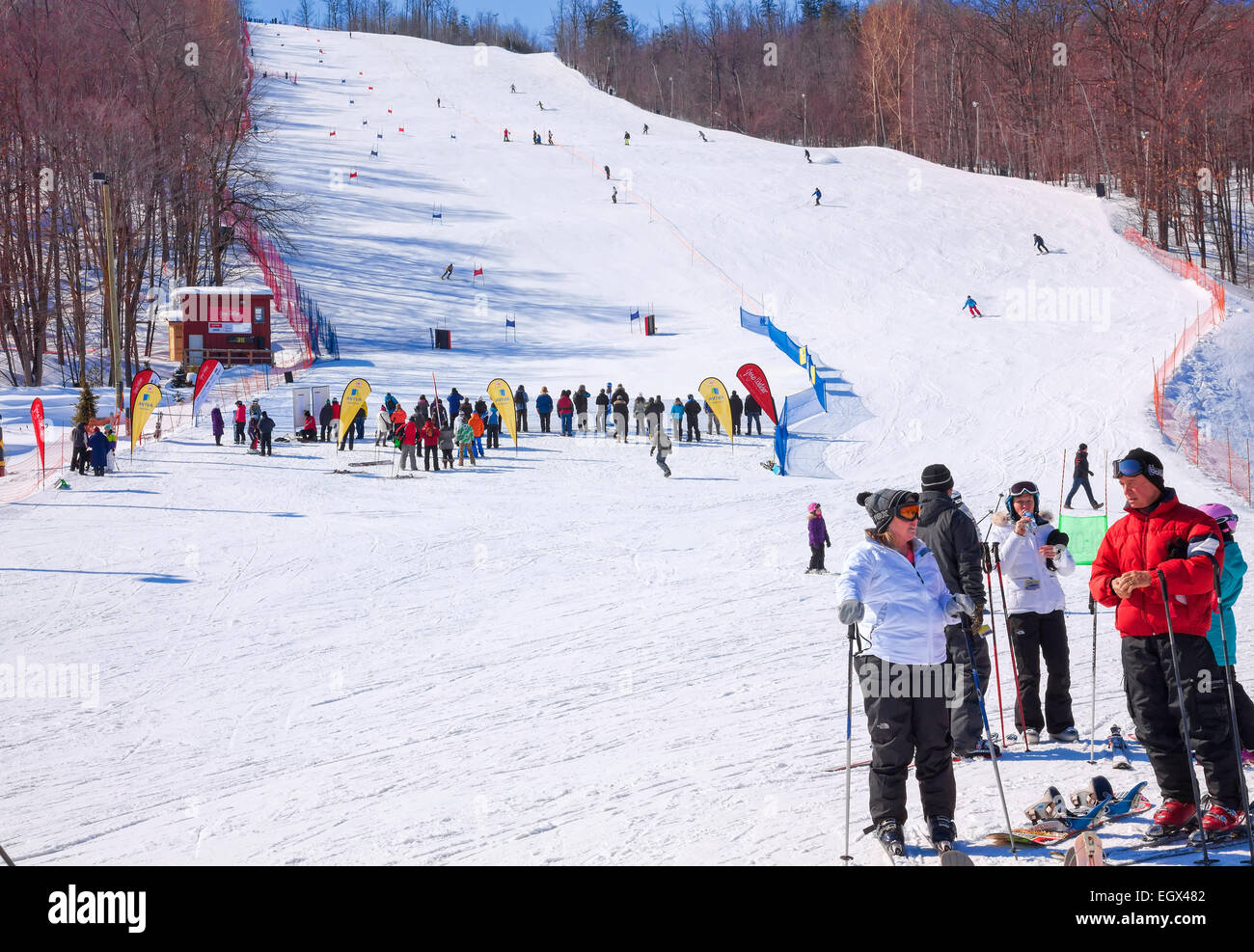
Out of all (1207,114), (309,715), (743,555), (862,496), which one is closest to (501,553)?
(743,555)

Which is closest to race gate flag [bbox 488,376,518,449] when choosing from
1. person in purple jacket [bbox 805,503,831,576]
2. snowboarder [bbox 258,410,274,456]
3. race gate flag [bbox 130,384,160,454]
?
snowboarder [bbox 258,410,274,456]

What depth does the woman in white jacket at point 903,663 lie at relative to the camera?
4.89 m

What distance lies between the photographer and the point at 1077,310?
3728 cm

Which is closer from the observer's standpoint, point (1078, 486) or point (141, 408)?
point (1078, 486)

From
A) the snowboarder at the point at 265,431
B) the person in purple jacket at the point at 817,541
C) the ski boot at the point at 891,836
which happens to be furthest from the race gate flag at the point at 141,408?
the ski boot at the point at 891,836

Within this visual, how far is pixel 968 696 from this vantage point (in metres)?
6.55

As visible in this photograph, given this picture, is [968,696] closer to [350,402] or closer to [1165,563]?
[1165,563]

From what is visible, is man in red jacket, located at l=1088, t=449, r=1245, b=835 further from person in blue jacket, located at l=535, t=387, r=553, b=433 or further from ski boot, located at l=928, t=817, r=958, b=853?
person in blue jacket, located at l=535, t=387, r=553, b=433

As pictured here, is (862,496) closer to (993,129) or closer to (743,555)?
(743,555)

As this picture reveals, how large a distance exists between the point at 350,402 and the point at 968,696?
18.9 meters

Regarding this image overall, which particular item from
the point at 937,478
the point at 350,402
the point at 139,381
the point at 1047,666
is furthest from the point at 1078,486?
the point at 139,381

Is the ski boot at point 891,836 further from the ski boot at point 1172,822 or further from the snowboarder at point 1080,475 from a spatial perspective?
the snowboarder at point 1080,475

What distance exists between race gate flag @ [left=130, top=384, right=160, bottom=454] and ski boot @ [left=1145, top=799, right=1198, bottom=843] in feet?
67.1

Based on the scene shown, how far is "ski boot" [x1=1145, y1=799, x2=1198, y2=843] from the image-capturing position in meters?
4.96
